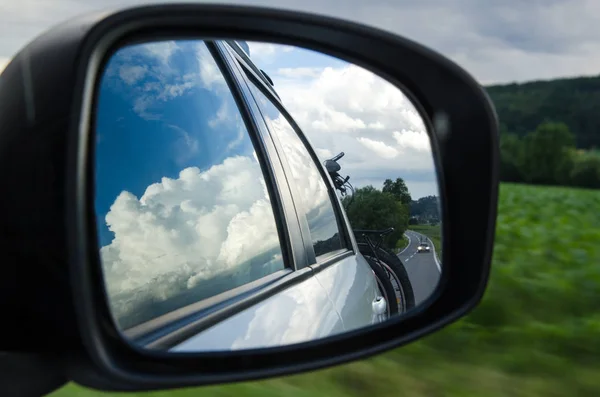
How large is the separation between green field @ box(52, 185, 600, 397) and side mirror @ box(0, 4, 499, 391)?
1.74ft

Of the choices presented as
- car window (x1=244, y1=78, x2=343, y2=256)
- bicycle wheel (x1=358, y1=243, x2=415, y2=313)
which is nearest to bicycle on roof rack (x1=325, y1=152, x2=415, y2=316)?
bicycle wheel (x1=358, y1=243, x2=415, y2=313)

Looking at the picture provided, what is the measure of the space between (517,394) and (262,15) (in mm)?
2333

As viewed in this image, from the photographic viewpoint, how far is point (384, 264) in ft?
8.36

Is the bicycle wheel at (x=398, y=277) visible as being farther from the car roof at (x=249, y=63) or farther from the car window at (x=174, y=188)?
the car roof at (x=249, y=63)

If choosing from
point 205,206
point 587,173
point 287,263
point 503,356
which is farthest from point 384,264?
point 587,173

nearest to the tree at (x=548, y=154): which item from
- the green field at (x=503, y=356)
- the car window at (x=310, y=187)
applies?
the green field at (x=503, y=356)

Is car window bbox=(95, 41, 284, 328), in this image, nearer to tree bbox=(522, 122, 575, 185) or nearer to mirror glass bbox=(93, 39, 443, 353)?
mirror glass bbox=(93, 39, 443, 353)

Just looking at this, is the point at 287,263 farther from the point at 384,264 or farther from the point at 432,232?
the point at 432,232

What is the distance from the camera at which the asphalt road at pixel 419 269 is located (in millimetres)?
2398

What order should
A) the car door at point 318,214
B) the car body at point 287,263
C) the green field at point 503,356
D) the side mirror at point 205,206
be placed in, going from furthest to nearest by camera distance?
1. the green field at point 503,356
2. the car door at point 318,214
3. the car body at point 287,263
4. the side mirror at point 205,206

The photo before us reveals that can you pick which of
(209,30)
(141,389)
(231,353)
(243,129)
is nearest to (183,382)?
(141,389)

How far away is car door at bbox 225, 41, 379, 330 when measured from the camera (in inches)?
Result: 107

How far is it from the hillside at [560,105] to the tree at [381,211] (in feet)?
178

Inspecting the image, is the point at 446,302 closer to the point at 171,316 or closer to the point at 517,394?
the point at 171,316
